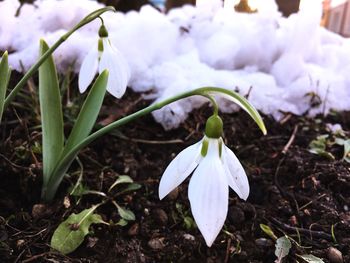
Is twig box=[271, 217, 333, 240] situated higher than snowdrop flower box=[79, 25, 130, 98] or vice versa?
snowdrop flower box=[79, 25, 130, 98]

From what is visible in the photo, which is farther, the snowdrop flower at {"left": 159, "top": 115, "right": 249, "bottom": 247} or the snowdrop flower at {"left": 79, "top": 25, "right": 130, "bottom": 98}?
the snowdrop flower at {"left": 79, "top": 25, "right": 130, "bottom": 98}

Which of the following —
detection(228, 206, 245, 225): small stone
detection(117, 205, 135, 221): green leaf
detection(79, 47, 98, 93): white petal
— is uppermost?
detection(79, 47, 98, 93): white petal

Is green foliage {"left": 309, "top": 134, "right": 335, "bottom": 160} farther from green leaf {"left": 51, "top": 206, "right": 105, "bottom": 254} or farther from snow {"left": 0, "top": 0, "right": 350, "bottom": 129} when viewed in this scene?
green leaf {"left": 51, "top": 206, "right": 105, "bottom": 254}

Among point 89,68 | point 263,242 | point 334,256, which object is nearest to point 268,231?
point 263,242

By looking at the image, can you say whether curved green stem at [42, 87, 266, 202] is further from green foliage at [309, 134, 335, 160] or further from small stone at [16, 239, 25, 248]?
green foliage at [309, 134, 335, 160]

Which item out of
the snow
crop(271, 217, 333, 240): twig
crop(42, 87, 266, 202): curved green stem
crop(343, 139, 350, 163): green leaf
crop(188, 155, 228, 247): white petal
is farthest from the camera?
the snow

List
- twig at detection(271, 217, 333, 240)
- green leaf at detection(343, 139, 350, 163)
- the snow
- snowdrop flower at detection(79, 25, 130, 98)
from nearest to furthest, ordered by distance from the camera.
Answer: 1. snowdrop flower at detection(79, 25, 130, 98)
2. twig at detection(271, 217, 333, 240)
3. green leaf at detection(343, 139, 350, 163)
4. the snow

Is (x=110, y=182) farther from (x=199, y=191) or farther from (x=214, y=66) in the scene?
(x=214, y=66)

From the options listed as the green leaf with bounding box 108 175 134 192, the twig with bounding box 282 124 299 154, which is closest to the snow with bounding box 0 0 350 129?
the twig with bounding box 282 124 299 154

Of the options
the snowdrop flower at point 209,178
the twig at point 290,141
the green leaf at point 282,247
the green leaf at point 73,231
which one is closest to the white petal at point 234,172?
the snowdrop flower at point 209,178
